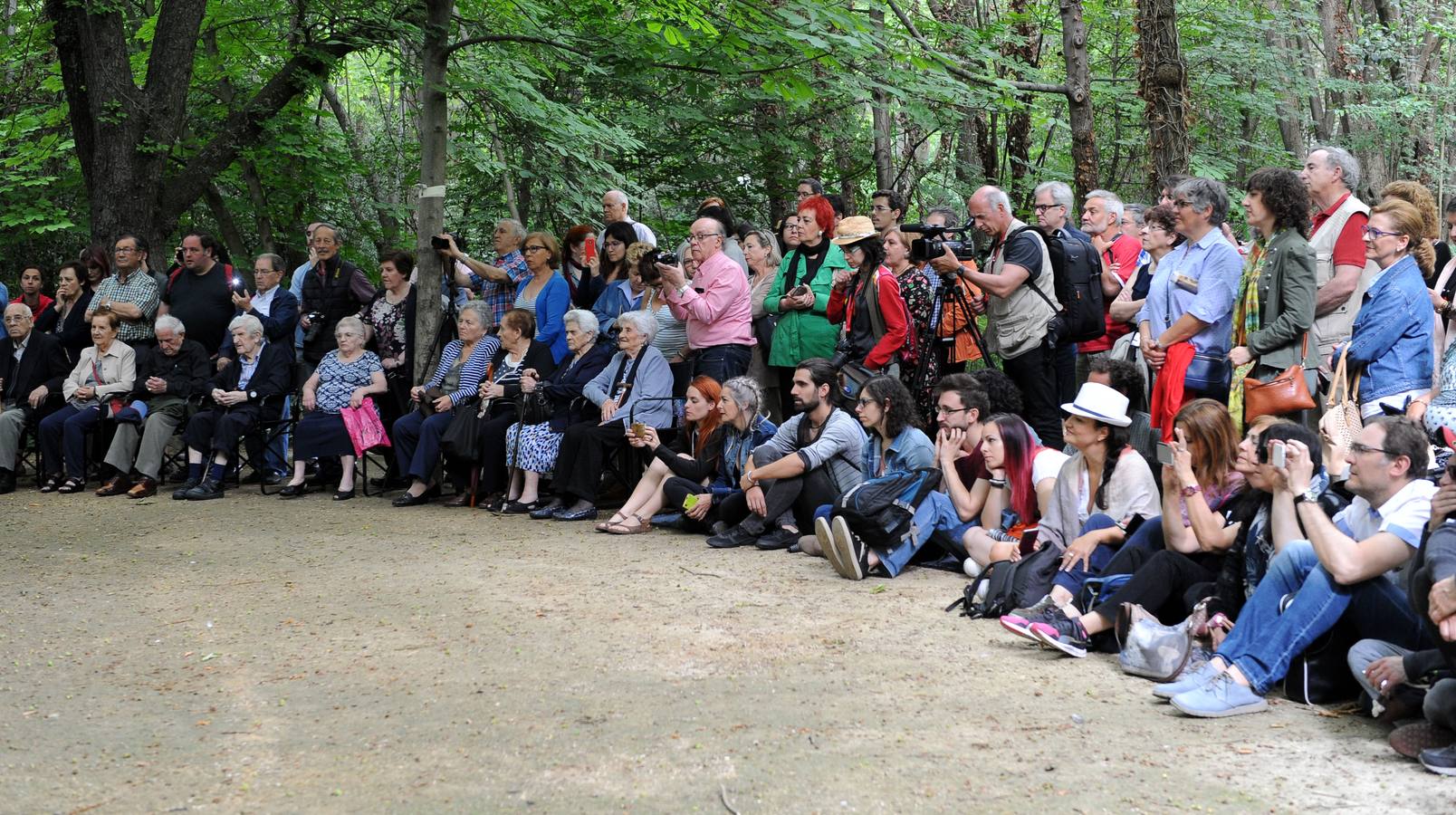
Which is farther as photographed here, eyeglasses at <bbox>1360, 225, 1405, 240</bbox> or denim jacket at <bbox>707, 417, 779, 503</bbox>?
denim jacket at <bbox>707, 417, 779, 503</bbox>

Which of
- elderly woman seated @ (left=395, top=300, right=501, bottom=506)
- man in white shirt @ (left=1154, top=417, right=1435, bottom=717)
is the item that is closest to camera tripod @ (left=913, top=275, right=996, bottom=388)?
elderly woman seated @ (left=395, top=300, right=501, bottom=506)

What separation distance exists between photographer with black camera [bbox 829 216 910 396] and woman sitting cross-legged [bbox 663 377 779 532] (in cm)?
53

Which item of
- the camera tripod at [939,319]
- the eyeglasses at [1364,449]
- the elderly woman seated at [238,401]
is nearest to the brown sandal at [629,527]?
the camera tripod at [939,319]

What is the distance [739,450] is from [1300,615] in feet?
13.0

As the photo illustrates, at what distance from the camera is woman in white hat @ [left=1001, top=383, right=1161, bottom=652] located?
530 centimetres

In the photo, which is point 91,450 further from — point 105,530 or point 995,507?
point 995,507

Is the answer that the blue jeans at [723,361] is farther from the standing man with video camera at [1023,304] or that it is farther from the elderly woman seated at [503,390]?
the standing man with video camera at [1023,304]

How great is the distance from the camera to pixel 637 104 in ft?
37.2

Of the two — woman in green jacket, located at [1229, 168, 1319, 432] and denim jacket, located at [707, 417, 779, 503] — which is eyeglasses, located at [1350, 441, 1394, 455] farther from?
denim jacket, located at [707, 417, 779, 503]

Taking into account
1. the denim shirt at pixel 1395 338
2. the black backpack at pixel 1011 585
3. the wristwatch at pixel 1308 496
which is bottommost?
the black backpack at pixel 1011 585

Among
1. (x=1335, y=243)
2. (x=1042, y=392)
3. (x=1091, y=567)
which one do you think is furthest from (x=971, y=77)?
(x=1091, y=567)

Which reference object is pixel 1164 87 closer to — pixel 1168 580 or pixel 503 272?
pixel 503 272

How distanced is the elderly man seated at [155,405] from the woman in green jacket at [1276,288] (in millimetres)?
7394

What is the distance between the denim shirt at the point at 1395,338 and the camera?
18.5ft
